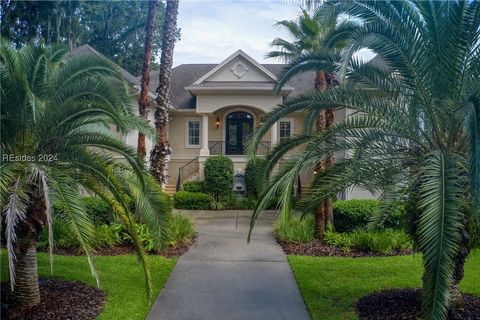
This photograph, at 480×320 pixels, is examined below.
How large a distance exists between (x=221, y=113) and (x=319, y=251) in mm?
12332

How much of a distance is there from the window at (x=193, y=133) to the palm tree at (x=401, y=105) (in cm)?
1516

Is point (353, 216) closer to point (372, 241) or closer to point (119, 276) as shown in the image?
point (372, 241)

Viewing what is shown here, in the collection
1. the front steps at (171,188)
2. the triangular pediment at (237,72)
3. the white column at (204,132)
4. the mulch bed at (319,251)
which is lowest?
the mulch bed at (319,251)

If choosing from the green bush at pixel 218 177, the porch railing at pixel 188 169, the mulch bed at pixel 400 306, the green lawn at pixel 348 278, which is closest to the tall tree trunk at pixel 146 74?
the green lawn at pixel 348 278

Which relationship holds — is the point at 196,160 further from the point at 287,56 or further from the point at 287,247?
the point at 287,247

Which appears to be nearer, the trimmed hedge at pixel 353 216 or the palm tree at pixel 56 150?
the palm tree at pixel 56 150

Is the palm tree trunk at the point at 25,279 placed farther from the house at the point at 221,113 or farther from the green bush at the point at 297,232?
the house at the point at 221,113

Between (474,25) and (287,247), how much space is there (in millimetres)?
6605

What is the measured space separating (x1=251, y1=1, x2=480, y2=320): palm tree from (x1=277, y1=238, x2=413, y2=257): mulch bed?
145 inches

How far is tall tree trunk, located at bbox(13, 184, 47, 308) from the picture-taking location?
5.90 m

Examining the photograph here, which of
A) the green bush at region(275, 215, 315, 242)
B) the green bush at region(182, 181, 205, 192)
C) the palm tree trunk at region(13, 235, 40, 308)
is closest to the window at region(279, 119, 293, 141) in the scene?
the green bush at region(182, 181, 205, 192)

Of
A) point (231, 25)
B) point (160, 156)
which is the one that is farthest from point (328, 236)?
point (231, 25)

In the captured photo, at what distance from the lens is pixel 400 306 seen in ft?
20.9

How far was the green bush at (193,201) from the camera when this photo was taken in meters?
16.0
